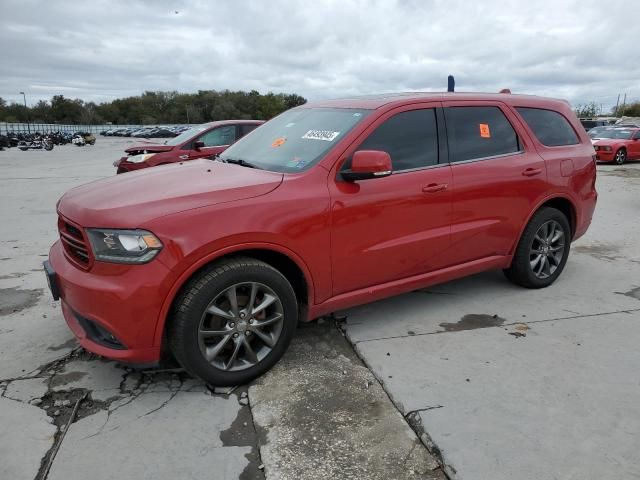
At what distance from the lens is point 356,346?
3613 mm

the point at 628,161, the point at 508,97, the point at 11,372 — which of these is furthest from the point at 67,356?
the point at 628,161

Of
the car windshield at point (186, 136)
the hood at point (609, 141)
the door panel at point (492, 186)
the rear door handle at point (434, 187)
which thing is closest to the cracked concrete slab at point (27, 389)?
the rear door handle at point (434, 187)

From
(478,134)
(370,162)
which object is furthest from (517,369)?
(478,134)

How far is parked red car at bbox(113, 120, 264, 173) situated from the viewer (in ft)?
32.9

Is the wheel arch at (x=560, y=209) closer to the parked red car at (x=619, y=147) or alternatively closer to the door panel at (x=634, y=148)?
the parked red car at (x=619, y=147)

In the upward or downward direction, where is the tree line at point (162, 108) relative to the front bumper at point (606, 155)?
upward

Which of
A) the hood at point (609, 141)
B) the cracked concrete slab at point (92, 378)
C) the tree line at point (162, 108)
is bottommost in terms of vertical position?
the cracked concrete slab at point (92, 378)

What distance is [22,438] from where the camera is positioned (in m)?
2.67

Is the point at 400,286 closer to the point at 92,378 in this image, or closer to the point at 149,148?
the point at 92,378

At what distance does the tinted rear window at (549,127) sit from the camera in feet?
15.0

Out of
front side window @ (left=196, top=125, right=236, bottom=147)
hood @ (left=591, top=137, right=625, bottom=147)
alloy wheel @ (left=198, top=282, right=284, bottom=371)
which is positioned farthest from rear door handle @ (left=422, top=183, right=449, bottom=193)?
hood @ (left=591, top=137, right=625, bottom=147)

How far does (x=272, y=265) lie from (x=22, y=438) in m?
1.65

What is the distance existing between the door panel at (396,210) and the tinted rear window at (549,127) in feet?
3.73

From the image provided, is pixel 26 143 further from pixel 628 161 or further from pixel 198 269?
pixel 198 269
